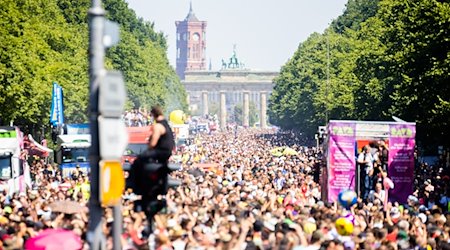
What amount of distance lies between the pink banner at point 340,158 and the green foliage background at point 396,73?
16857 millimetres

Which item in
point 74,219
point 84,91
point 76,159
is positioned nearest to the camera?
point 74,219

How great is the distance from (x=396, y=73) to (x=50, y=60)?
17.7 meters

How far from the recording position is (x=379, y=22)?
81250 millimetres

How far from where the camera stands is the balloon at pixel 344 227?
22.6m

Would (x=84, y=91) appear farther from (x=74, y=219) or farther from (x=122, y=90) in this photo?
(x=122, y=90)

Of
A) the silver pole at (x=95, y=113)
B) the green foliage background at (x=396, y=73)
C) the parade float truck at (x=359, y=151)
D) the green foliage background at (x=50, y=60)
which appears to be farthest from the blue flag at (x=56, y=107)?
the silver pole at (x=95, y=113)

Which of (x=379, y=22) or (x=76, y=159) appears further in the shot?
(x=379, y=22)

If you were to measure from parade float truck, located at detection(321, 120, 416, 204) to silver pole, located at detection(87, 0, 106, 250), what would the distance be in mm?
20302

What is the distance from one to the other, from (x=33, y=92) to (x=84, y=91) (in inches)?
712

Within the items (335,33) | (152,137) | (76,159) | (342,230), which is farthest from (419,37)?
(335,33)

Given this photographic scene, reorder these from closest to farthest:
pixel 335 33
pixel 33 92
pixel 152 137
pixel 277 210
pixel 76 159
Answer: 1. pixel 152 137
2. pixel 277 210
3. pixel 76 159
4. pixel 33 92
5. pixel 335 33

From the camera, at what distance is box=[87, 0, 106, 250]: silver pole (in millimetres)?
13070

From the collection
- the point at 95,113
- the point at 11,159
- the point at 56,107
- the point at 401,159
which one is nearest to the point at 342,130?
the point at 401,159

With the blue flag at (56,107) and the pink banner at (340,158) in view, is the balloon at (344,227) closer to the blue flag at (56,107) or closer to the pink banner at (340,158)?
the pink banner at (340,158)
